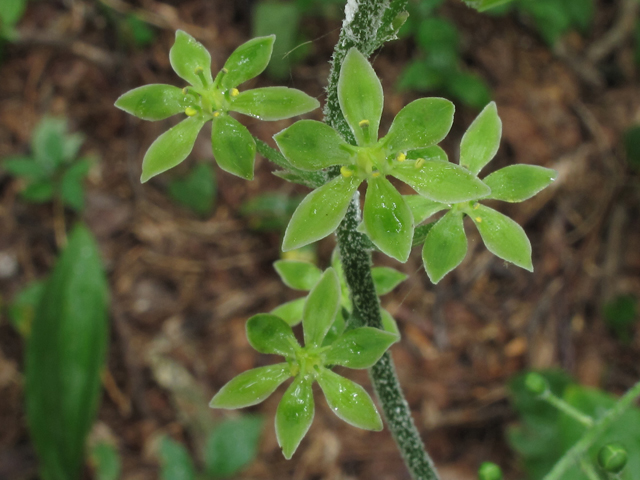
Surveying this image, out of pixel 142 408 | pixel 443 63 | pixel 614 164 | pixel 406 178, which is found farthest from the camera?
pixel 614 164

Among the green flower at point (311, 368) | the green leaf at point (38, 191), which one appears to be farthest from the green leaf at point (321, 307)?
the green leaf at point (38, 191)

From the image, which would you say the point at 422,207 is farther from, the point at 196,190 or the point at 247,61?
the point at 196,190

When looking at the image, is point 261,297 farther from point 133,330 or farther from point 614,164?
point 614,164

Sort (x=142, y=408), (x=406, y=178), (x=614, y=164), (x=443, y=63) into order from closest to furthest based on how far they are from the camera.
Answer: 1. (x=406, y=178)
2. (x=142, y=408)
3. (x=443, y=63)
4. (x=614, y=164)

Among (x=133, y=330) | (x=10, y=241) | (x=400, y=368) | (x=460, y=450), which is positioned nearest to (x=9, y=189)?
(x=10, y=241)

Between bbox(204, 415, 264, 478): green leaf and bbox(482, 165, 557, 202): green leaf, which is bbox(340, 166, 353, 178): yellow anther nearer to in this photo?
bbox(482, 165, 557, 202): green leaf

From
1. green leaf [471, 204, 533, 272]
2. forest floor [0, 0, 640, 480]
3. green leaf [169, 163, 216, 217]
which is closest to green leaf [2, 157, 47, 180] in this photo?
forest floor [0, 0, 640, 480]
